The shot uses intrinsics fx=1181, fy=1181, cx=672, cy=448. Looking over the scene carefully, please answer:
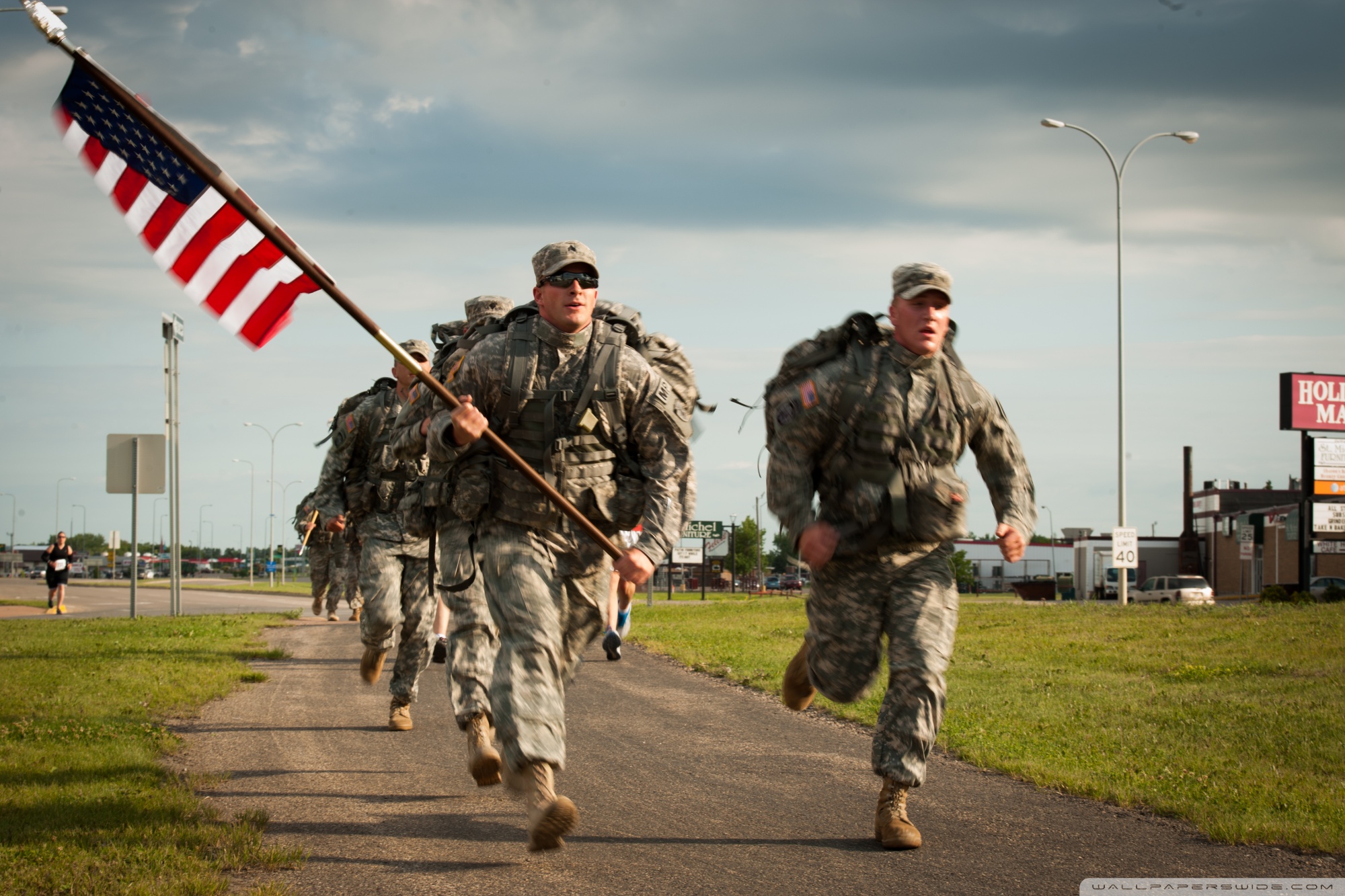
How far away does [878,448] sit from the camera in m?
5.36

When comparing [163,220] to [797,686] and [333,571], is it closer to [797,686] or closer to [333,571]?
[797,686]

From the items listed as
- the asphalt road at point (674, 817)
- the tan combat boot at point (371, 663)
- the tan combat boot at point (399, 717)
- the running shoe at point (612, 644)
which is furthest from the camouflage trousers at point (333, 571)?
the asphalt road at point (674, 817)

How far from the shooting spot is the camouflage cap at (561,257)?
207 inches

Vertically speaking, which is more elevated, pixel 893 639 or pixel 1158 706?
pixel 893 639

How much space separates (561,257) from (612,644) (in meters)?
7.80

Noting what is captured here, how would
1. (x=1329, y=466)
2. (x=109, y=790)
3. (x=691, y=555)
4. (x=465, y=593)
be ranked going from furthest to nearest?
(x=691, y=555) < (x=1329, y=466) < (x=109, y=790) < (x=465, y=593)

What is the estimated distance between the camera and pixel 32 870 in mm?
4406

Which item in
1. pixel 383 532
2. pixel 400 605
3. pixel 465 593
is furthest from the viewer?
pixel 383 532

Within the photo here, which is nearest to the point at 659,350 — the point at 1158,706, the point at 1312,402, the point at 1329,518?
the point at 1158,706

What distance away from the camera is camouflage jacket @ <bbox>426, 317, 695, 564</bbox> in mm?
5344

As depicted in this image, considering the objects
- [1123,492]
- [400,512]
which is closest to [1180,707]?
[400,512]

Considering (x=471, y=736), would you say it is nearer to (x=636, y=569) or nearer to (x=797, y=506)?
(x=636, y=569)

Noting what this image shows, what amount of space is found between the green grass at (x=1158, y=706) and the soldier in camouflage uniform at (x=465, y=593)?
3082 mm

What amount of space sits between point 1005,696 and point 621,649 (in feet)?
18.0
